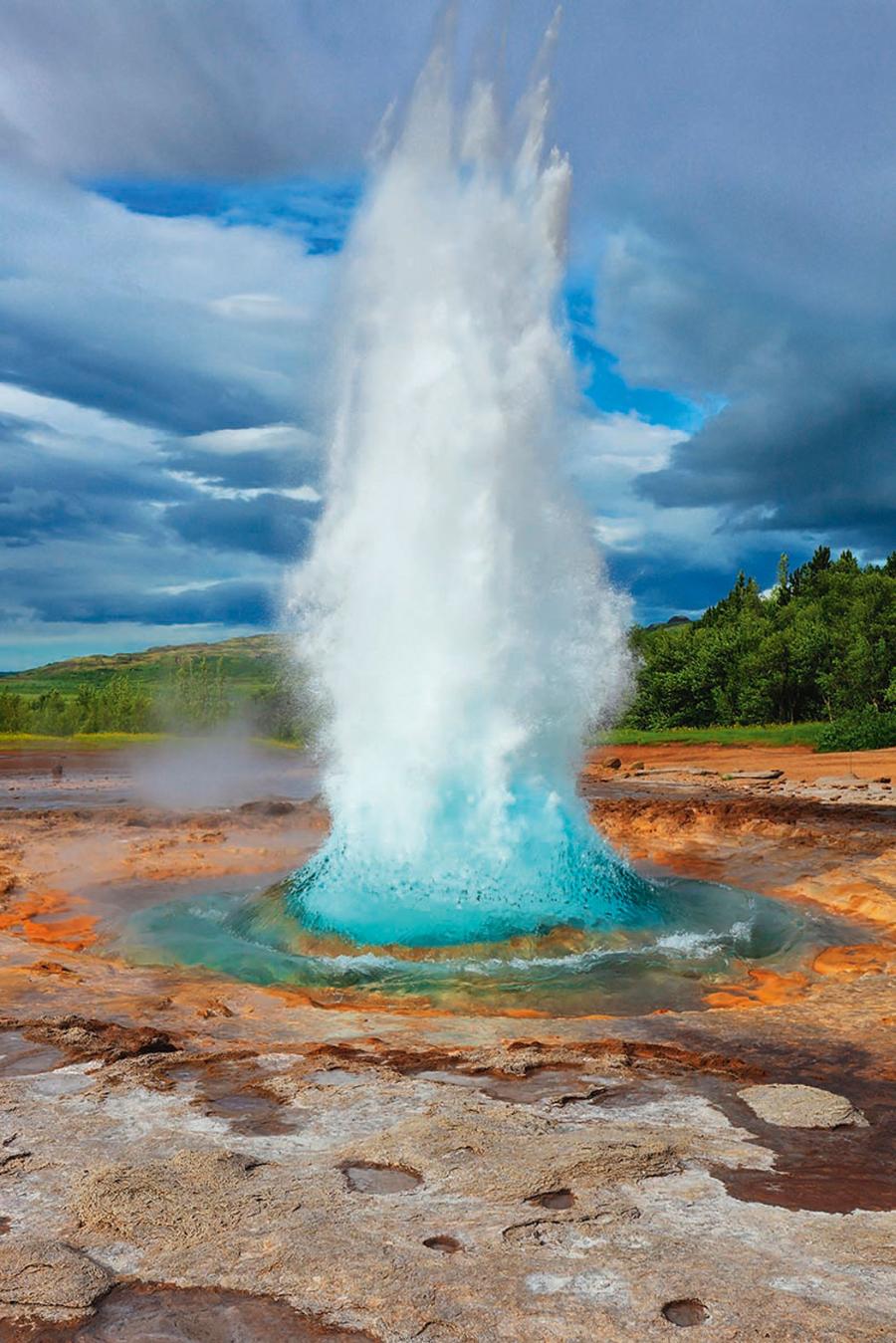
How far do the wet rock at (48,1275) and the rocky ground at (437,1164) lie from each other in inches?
0.4

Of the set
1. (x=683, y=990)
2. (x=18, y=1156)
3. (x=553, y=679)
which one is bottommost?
(x=683, y=990)

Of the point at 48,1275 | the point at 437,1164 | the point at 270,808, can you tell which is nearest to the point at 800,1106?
the point at 437,1164

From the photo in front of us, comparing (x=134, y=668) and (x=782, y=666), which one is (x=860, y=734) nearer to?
(x=782, y=666)

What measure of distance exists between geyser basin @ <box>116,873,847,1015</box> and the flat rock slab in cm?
248

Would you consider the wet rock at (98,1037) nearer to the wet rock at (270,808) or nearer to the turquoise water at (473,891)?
the turquoise water at (473,891)

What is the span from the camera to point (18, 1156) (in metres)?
4.20

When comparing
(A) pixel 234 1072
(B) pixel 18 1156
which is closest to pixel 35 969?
(A) pixel 234 1072

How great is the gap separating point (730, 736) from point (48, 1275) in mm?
39626

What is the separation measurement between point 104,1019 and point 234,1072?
174 centimetres

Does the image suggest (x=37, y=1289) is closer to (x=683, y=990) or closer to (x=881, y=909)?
(x=683, y=990)

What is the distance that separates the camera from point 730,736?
40656 millimetres

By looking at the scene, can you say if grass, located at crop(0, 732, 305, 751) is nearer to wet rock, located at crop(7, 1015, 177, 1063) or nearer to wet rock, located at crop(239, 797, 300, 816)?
wet rock, located at crop(239, 797, 300, 816)

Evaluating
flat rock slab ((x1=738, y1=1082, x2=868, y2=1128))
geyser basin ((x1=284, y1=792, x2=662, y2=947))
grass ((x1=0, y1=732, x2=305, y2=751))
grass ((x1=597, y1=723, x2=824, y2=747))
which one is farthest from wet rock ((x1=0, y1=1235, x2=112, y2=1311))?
grass ((x1=0, y1=732, x2=305, y2=751))

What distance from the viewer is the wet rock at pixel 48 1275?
3.04 meters
